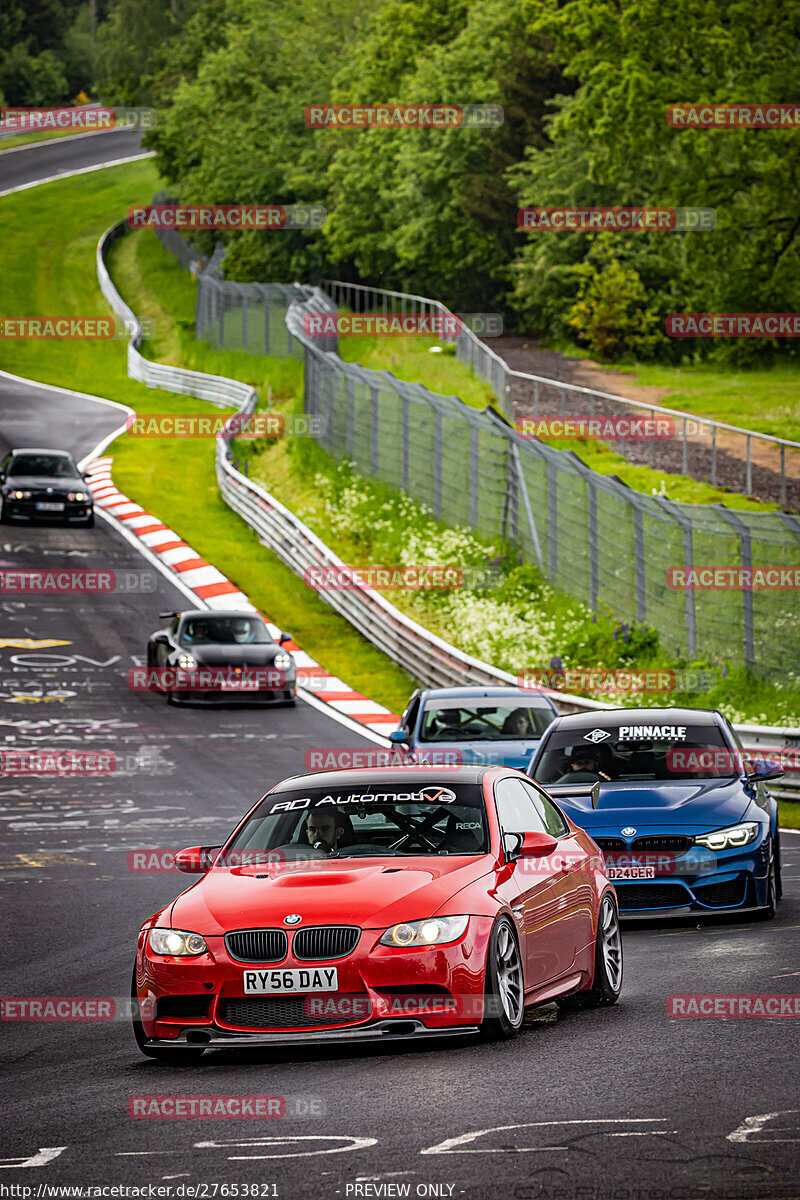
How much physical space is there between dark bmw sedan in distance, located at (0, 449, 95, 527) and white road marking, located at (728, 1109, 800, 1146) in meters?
32.3

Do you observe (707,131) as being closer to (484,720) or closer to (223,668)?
(223,668)

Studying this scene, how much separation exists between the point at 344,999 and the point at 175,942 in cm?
87

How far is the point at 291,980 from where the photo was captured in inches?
311

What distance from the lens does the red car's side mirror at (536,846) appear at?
8773mm

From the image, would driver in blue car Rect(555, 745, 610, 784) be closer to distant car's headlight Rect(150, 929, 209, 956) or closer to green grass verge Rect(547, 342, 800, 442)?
distant car's headlight Rect(150, 929, 209, 956)

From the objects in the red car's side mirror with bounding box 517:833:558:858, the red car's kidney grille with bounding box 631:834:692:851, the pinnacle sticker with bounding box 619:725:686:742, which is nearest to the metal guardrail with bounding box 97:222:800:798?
the pinnacle sticker with bounding box 619:725:686:742

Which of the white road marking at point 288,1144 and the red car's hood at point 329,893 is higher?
the red car's hood at point 329,893

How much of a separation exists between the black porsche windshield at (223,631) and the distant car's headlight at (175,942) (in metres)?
17.9

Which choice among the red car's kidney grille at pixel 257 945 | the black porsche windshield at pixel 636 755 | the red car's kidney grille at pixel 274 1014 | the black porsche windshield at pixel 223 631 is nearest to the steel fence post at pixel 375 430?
the black porsche windshield at pixel 223 631

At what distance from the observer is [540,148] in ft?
195

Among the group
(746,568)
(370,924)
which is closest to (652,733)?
(370,924)

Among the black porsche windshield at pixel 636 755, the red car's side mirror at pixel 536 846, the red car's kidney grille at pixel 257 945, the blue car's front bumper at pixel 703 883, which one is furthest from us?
the black porsche windshield at pixel 636 755

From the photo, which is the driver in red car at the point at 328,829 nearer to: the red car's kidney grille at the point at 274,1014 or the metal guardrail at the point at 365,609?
the red car's kidney grille at the point at 274,1014

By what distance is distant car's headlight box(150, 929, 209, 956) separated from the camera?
812 cm
